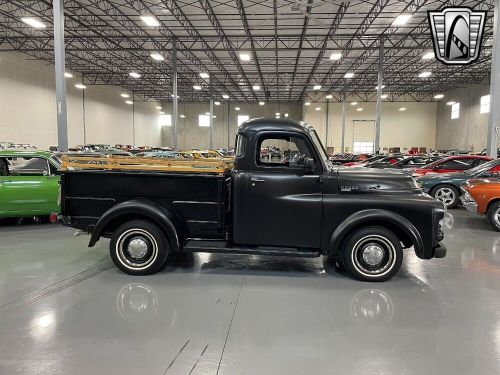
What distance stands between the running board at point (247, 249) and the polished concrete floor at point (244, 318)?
0.38 metres

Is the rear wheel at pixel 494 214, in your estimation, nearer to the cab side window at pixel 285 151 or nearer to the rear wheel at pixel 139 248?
the cab side window at pixel 285 151

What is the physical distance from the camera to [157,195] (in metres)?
4.89

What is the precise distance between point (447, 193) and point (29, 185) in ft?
34.3

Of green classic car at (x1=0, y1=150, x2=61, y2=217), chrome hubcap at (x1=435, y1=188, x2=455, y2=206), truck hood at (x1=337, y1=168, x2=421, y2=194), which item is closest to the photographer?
truck hood at (x1=337, y1=168, x2=421, y2=194)

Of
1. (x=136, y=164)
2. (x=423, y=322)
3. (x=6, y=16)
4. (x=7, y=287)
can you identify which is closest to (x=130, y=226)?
(x=136, y=164)

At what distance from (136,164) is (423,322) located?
3.88 m

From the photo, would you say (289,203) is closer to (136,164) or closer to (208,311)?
(208,311)

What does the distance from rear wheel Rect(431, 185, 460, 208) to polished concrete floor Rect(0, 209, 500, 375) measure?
4.88 metres

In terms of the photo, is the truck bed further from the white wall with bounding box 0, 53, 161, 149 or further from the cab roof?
the white wall with bounding box 0, 53, 161, 149

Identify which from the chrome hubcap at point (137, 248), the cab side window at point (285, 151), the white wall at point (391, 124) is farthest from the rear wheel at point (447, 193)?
the white wall at point (391, 124)

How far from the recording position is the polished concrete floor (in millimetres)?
3016

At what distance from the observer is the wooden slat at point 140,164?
15.9ft

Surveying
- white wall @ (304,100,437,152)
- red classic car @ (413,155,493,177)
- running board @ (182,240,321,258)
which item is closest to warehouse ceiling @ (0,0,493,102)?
white wall @ (304,100,437,152)

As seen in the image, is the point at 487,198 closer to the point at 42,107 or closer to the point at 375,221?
the point at 375,221
